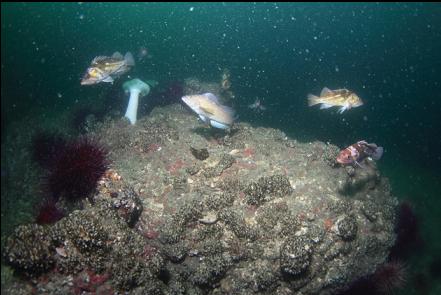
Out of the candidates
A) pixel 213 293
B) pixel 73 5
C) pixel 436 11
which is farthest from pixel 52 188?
pixel 73 5

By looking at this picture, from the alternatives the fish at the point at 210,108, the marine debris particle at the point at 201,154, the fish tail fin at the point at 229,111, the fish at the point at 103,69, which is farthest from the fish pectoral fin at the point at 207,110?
the fish at the point at 103,69

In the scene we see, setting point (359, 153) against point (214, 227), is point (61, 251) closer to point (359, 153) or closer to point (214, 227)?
point (214, 227)

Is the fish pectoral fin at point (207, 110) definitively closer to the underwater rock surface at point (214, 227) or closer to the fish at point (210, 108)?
the fish at point (210, 108)

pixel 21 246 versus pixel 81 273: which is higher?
pixel 21 246

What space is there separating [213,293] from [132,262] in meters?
1.65

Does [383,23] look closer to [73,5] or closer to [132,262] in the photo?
[132,262]

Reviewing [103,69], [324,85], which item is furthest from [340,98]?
[324,85]

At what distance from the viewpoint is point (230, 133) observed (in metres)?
7.76

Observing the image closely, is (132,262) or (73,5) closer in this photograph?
(132,262)

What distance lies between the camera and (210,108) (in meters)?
6.61

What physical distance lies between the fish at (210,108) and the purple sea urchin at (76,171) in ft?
7.09

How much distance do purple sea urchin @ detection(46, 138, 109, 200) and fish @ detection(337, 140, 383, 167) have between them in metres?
5.00

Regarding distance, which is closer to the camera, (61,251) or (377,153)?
(61,251)

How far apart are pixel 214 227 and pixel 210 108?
2.55 m
